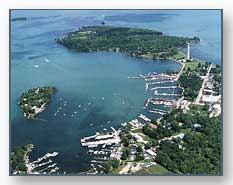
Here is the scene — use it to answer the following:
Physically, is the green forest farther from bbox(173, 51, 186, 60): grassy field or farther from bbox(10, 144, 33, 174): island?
bbox(10, 144, 33, 174): island

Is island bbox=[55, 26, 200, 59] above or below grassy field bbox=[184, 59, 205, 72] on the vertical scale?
above

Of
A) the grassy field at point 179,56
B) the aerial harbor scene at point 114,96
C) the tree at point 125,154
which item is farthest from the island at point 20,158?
the grassy field at point 179,56

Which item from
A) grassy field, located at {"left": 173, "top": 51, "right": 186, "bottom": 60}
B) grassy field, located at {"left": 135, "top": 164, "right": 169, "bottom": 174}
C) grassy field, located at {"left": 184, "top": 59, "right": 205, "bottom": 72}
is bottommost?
grassy field, located at {"left": 135, "top": 164, "right": 169, "bottom": 174}

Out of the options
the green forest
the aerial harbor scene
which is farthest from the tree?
the green forest

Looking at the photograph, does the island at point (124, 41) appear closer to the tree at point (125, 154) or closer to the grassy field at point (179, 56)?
the grassy field at point (179, 56)

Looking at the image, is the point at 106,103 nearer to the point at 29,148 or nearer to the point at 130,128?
the point at 130,128

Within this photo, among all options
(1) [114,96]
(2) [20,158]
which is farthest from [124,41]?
(2) [20,158]

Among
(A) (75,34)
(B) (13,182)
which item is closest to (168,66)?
(A) (75,34)
